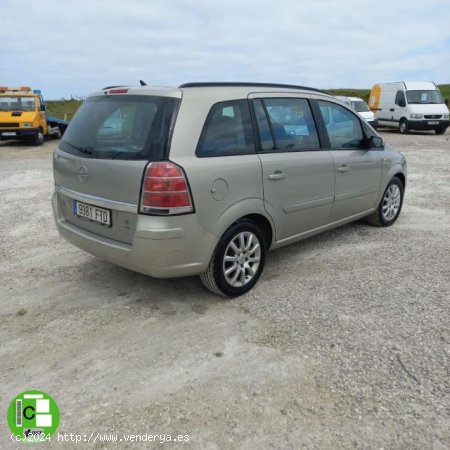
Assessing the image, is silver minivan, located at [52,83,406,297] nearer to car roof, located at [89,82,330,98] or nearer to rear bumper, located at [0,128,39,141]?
car roof, located at [89,82,330,98]

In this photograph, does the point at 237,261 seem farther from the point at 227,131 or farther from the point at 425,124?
the point at 425,124

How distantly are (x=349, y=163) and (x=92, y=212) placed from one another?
2.78m

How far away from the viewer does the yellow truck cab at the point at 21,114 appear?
16094 mm

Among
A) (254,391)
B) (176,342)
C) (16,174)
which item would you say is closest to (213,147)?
(176,342)

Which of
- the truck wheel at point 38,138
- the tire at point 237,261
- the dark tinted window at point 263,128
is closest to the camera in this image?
the tire at point 237,261

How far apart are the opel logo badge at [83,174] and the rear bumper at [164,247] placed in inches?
18.3

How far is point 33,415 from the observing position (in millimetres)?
2480

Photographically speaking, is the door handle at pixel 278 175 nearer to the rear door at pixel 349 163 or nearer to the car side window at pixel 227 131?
the car side window at pixel 227 131

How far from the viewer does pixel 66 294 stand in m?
3.89

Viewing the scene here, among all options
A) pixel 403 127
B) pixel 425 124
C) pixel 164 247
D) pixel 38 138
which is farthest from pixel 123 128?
pixel 403 127

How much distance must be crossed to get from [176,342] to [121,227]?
95 cm

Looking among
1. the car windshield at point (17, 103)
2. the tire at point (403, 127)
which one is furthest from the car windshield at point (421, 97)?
the car windshield at point (17, 103)

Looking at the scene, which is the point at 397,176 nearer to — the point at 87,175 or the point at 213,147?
the point at 213,147

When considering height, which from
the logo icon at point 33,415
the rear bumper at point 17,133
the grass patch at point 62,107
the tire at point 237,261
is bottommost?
the logo icon at point 33,415
